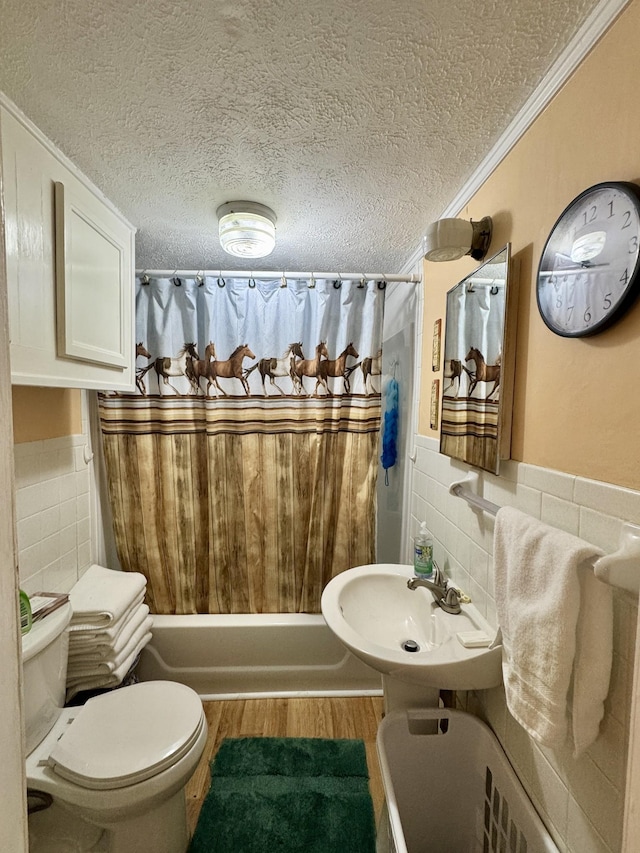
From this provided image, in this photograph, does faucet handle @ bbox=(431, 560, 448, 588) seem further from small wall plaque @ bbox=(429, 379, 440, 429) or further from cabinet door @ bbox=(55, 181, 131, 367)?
cabinet door @ bbox=(55, 181, 131, 367)

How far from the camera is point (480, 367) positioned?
1.15 m

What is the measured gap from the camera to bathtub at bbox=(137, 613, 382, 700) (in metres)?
1.85

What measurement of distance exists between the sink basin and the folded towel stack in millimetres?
861

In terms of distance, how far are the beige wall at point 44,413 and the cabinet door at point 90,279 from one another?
345 millimetres

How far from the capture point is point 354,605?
4.68 ft

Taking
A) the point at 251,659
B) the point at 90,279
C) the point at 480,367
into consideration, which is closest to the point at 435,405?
the point at 480,367

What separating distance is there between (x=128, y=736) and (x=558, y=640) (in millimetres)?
1310

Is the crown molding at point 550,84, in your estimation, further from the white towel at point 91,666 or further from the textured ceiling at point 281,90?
the white towel at point 91,666

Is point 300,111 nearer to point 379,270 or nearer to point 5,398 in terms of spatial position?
point 5,398

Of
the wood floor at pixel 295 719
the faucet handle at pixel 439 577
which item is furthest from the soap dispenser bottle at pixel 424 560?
the wood floor at pixel 295 719

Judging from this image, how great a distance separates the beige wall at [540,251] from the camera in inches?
25.6

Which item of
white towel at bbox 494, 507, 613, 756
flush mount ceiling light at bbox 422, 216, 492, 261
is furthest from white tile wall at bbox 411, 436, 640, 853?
flush mount ceiling light at bbox 422, 216, 492, 261

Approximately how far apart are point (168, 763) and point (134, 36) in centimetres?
184

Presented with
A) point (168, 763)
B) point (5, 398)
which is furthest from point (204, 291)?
point (168, 763)
